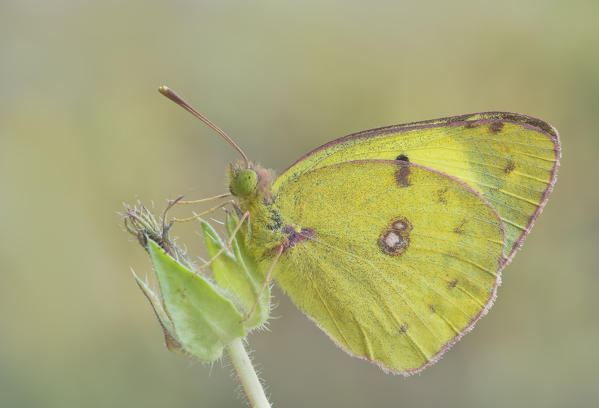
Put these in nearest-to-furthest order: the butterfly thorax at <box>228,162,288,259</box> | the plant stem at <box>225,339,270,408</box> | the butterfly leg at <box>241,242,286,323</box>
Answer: the plant stem at <box>225,339,270,408</box>, the butterfly leg at <box>241,242,286,323</box>, the butterfly thorax at <box>228,162,288,259</box>

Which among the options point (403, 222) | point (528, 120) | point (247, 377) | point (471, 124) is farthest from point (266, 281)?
point (528, 120)

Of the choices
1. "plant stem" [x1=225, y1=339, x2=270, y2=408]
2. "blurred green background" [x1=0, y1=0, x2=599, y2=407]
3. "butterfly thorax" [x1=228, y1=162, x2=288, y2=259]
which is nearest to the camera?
"plant stem" [x1=225, y1=339, x2=270, y2=408]

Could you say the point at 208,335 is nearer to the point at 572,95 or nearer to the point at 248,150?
the point at 248,150

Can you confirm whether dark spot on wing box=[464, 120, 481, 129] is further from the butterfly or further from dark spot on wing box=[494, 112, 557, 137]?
dark spot on wing box=[494, 112, 557, 137]

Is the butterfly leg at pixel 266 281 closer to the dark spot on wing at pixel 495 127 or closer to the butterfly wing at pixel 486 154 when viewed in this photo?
the butterfly wing at pixel 486 154

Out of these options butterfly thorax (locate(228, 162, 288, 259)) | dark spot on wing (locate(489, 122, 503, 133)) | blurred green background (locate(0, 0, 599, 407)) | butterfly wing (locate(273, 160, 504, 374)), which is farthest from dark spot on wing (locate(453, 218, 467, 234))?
blurred green background (locate(0, 0, 599, 407))

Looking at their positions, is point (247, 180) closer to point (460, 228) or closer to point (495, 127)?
point (460, 228)

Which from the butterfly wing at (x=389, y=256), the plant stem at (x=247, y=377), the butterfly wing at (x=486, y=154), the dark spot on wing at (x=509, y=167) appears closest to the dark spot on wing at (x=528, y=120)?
the butterfly wing at (x=486, y=154)

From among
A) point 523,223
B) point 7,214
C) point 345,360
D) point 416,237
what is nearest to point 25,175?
point 7,214
